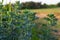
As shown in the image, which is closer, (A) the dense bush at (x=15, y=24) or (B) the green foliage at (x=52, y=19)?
(A) the dense bush at (x=15, y=24)

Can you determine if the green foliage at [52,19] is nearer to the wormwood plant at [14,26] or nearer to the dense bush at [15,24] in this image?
the dense bush at [15,24]

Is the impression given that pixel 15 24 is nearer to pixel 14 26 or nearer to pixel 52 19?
pixel 14 26

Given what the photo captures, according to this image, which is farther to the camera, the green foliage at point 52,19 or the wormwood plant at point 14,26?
the green foliage at point 52,19

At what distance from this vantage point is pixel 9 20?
318cm

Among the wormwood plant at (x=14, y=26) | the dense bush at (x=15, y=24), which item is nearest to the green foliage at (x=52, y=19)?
the dense bush at (x=15, y=24)

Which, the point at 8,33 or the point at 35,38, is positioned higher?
the point at 8,33

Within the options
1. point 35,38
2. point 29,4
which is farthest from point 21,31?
point 29,4

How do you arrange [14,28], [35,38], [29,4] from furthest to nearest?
[29,4] < [35,38] < [14,28]

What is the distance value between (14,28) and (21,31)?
0.30 feet

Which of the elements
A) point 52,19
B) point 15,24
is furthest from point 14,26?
point 52,19

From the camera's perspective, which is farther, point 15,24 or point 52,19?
point 52,19

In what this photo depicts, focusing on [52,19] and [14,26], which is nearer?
[14,26]

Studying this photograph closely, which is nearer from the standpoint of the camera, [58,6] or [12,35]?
[12,35]

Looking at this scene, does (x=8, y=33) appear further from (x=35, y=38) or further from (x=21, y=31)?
(x=35, y=38)
